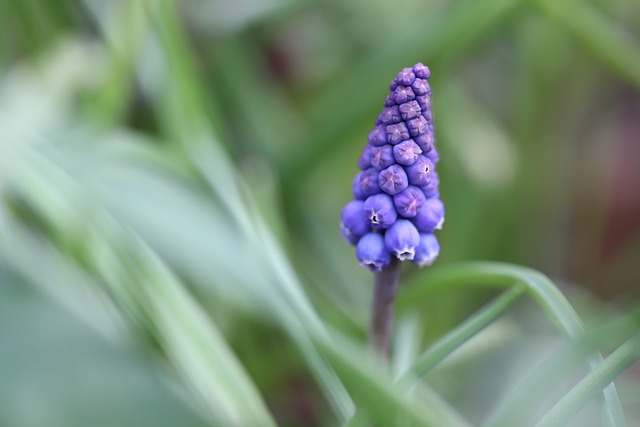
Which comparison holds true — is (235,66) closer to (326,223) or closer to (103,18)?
(103,18)

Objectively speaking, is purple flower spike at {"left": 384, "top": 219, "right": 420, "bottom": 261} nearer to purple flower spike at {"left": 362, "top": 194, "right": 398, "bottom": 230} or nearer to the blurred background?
purple flower spike at {"left": 362, "top": 194, "right": 398, "bottom": 230}

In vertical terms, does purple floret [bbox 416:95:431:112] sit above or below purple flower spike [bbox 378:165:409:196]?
above

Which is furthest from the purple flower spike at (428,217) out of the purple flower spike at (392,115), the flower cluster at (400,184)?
the purple flower spike at (392,115)

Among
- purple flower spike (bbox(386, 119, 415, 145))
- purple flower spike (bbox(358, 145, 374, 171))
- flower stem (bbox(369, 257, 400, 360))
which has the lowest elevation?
flower stem (bbox(369, 257, 400, 360))

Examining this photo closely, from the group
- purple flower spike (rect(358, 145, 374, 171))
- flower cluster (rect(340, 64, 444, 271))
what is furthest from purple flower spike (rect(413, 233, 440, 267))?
purple flower spike (rect(358, 145, 374, 171))

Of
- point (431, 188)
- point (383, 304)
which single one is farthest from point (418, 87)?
point (383, 304)

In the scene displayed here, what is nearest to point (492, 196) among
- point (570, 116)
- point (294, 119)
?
point (570, 116)

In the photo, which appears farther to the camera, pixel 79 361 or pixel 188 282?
pixel 188 282
